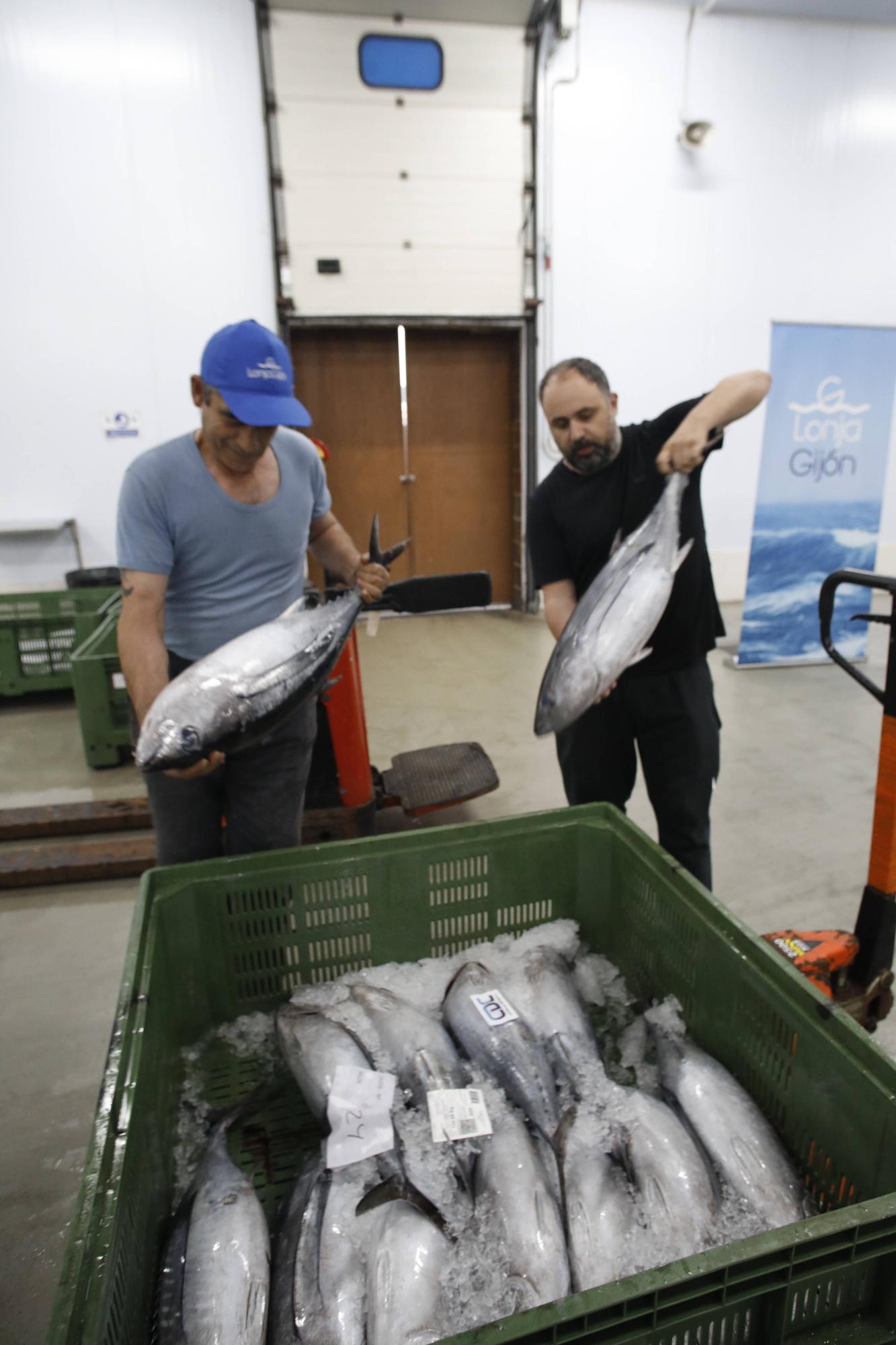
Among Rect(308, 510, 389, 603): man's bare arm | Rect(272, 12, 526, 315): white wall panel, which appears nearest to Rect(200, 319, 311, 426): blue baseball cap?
Rect(308, 510, 389, 603): man's bare arm

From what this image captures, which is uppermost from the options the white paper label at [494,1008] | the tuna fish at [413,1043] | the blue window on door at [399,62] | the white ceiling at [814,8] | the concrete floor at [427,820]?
the white ceiling at [814,8]

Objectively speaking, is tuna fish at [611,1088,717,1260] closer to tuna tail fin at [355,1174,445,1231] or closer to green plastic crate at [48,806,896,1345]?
green plastic crate at [48,806,896,1345]

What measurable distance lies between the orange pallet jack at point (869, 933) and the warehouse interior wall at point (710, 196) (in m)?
4.93

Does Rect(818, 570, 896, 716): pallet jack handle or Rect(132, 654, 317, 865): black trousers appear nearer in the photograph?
Rect(818, 570, 896, 716): pallet jack handle

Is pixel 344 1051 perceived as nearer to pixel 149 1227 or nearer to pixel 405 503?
pixel 149 1227

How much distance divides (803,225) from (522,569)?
3615 millimetres

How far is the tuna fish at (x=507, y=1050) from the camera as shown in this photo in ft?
3.82

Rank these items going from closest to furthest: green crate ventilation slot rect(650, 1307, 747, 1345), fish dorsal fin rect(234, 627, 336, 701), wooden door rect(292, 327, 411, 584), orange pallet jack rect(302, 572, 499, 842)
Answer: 1. green crate ventilation slot rect(650, 1307, 747, 1345)
2. fish dorsal fin rect(234, 627, 336, 701)
3. orange pallet jack rect(302, 572, 499, 842)
4. wooden door rect(292, 327, 411, 584)

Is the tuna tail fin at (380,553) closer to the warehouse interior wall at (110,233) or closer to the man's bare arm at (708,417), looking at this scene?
the man's bare arm at (708,417)

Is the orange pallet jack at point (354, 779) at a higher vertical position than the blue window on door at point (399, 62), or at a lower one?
lower

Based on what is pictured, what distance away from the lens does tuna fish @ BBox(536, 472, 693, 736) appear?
146 centimetres

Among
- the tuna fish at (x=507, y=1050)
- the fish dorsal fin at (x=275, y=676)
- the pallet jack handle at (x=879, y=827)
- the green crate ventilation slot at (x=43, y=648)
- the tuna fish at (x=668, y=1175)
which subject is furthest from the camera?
the green crate ventilation slot at (x=43, y=648)

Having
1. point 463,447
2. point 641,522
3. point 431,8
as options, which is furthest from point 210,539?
point 431,8

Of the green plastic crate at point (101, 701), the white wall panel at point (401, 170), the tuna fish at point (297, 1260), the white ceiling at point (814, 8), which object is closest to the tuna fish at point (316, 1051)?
the tuna fish at point (297, 1260)
